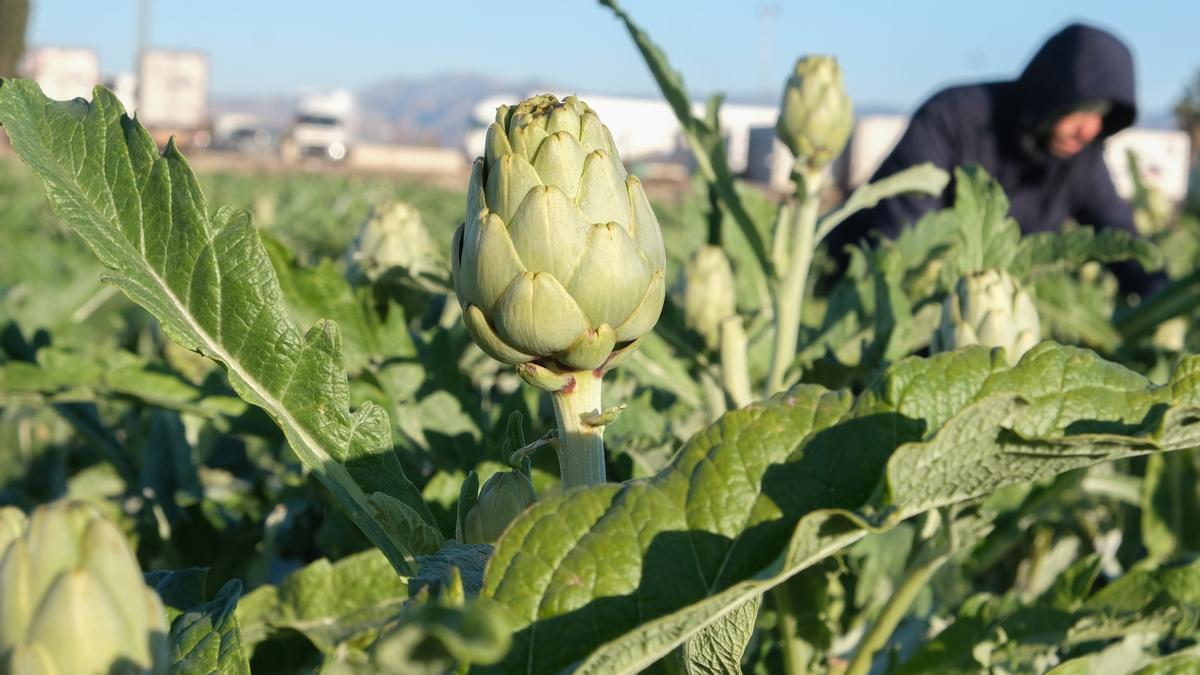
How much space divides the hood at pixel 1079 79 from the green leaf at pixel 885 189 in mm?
1818

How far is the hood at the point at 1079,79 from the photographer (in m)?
3.00

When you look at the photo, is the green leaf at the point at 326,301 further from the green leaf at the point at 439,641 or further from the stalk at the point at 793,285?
the green leaf at the point at 439,641

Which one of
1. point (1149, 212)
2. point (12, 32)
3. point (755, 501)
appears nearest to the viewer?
point (755, 501)

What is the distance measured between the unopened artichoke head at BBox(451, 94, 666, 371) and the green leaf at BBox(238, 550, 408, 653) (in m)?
0.32

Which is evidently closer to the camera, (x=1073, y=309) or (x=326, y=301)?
(x=326, y=301)

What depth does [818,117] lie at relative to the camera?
1.31m

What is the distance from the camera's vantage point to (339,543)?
1.19 meters

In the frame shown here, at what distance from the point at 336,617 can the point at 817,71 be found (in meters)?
0.78

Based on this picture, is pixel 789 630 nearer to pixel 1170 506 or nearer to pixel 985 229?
pixel 985 229

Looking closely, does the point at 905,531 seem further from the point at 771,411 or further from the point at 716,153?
the point at 771,411

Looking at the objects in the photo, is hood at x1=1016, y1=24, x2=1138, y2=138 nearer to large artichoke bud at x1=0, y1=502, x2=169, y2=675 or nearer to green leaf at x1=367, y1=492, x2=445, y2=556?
green leaf at x1=367, y1=492, x2=445, y2=556

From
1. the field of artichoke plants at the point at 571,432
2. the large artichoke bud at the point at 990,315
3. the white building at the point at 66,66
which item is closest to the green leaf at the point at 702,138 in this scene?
the field of artichoke plants at the point at 571,432

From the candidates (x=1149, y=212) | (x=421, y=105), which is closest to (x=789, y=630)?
(x=1149, y=212)

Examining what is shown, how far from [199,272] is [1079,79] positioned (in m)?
2.78
